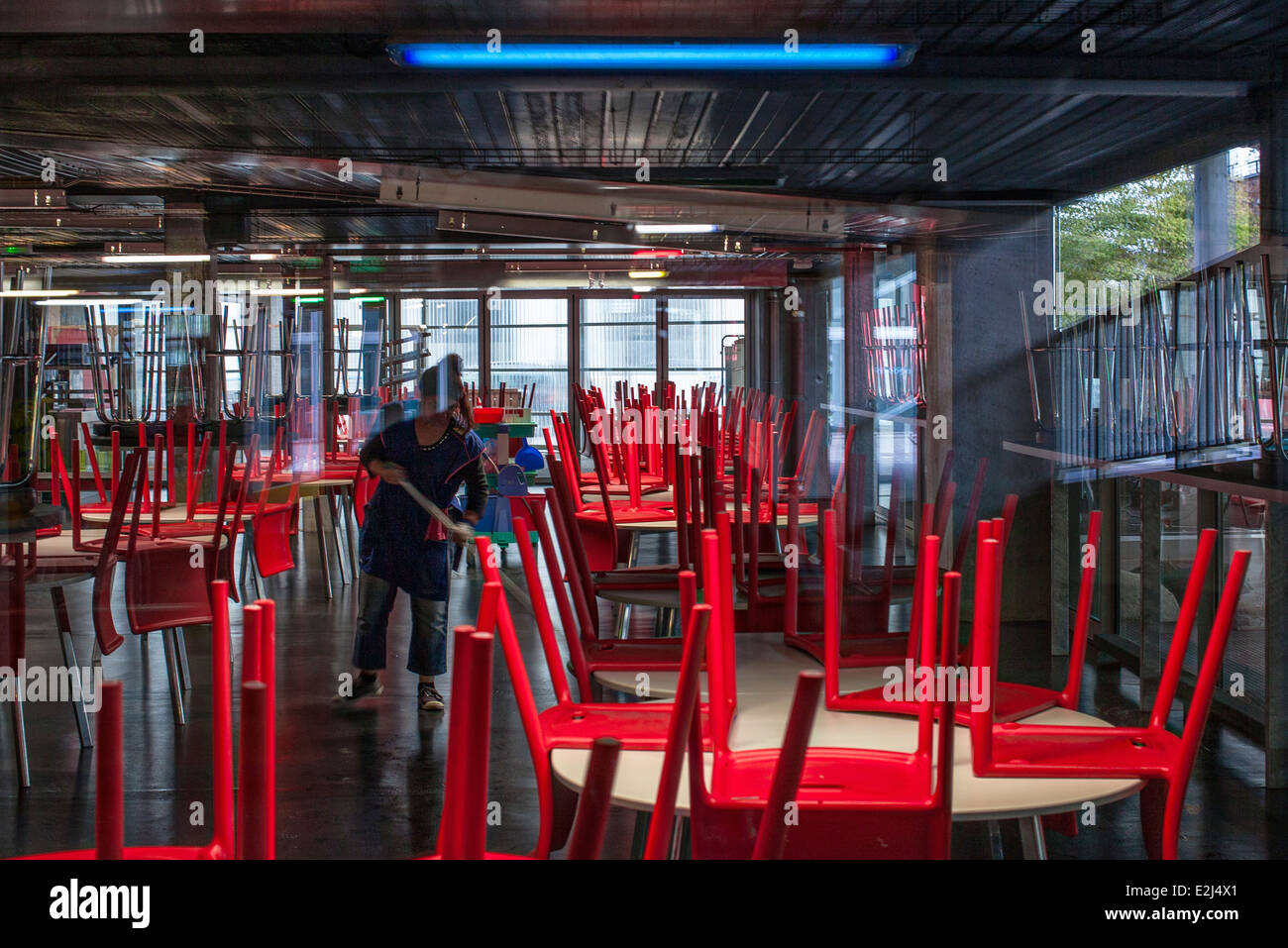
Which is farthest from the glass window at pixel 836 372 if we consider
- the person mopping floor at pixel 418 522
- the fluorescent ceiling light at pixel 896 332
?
the person mopping floor at pixel 418 522

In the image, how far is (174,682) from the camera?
8.89ft

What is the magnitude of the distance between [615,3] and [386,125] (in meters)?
0.50

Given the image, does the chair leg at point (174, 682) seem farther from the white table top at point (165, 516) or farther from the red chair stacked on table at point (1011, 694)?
the red chair stacked on table at point (1011, 694)

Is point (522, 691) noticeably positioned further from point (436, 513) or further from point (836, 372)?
point (836, 372)

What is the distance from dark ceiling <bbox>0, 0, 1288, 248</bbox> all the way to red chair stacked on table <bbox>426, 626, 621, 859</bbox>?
160cm

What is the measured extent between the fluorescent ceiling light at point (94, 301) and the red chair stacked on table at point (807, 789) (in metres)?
1.41

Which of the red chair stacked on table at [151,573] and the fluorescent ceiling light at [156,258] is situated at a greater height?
the fluorescent ceiling light at [156,258]

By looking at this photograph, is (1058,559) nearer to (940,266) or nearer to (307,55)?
(940,266)

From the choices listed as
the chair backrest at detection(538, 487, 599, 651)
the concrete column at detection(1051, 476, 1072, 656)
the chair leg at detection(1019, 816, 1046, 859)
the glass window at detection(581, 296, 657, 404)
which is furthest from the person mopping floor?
the concrete column at detection(1051, 476, 1072, 656)

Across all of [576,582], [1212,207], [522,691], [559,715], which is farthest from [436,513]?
[1212,207]

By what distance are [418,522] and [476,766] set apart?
2009mm

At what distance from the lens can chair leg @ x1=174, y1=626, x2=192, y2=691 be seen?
8.48 ft

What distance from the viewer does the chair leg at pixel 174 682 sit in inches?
102
